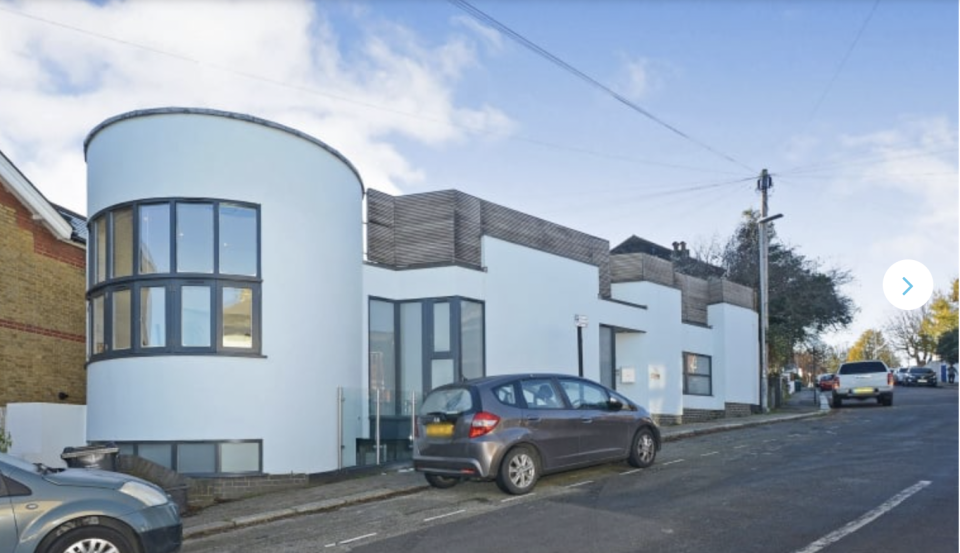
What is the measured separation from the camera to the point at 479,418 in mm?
10758

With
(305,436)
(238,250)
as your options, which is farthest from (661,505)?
(238,250)

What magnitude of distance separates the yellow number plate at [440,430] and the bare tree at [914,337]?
68374mm

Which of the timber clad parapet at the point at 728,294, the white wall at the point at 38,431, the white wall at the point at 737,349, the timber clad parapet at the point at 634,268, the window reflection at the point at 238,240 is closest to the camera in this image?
the window reflection at the point at 238,240

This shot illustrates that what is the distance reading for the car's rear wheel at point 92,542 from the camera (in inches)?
270

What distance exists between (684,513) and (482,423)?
2764 mm

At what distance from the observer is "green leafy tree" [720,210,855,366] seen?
34594 millimetres

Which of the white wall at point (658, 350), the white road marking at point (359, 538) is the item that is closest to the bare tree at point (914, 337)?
the white wall at point (658, 350)

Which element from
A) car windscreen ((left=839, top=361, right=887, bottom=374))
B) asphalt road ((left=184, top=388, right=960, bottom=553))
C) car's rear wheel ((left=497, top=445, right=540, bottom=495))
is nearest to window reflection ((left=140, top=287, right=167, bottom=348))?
asphalt road ((left=184, top=388, right=960, bottom=553))

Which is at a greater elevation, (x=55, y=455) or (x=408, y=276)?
(x=408, y=276)

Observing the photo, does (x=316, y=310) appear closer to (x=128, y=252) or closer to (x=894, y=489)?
(x=128, y=252)

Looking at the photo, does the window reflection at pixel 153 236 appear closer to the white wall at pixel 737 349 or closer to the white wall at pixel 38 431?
the white wall at pixel 38 431

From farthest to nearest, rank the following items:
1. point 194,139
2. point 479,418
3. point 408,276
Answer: point 408,276 → point 194,139 → point 479,418

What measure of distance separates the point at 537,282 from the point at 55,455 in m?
9.93

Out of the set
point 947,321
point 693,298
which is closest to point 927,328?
point 947,321
